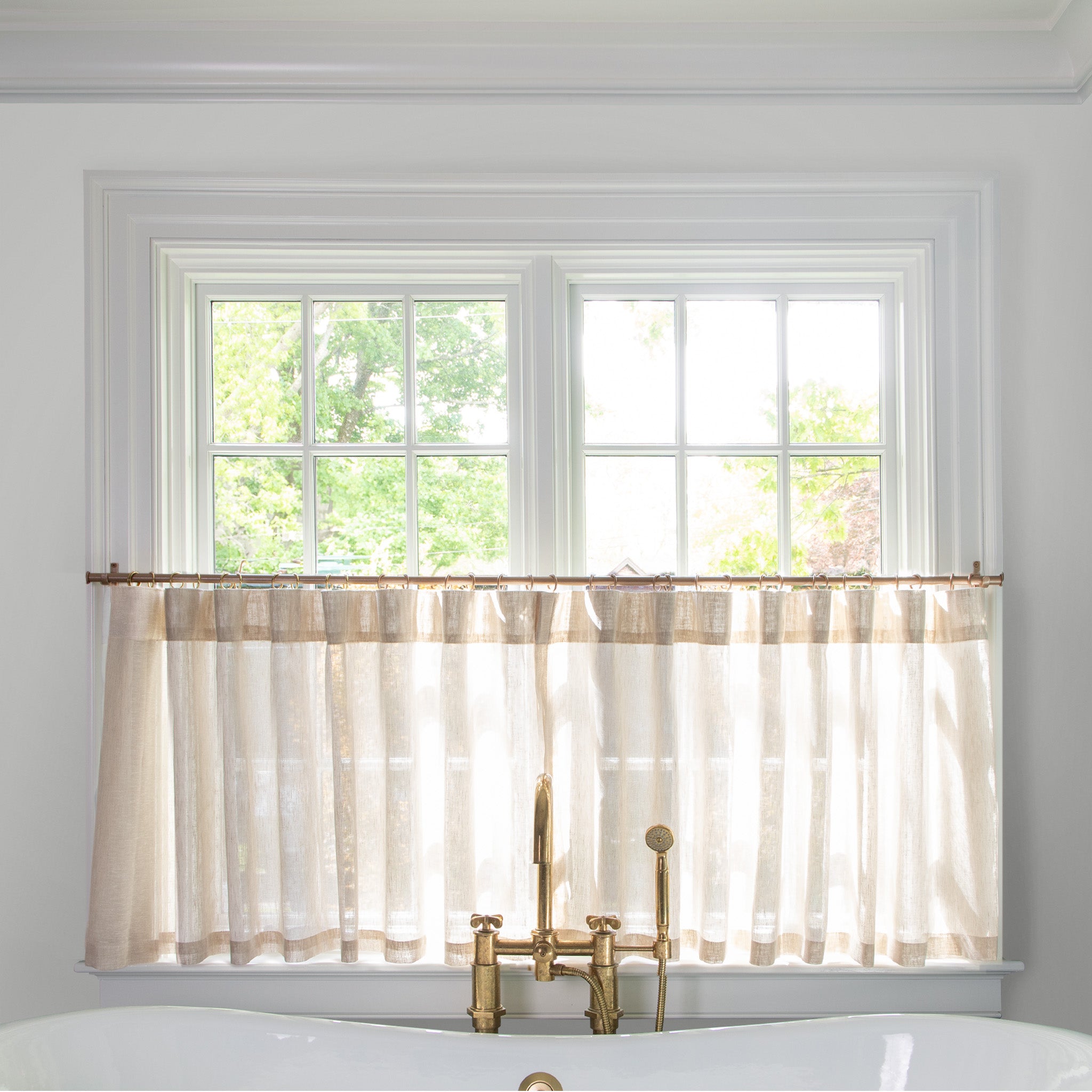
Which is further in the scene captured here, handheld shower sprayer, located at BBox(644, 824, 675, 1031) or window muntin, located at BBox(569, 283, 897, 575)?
window muntin, located at BBox(569, 283, 897, 575)

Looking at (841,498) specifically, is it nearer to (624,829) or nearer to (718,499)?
(718,499)

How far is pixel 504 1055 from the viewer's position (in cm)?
142

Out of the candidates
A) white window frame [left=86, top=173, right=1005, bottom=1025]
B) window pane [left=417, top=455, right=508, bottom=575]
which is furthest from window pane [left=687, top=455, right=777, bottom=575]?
window pane [left=417, top=455, right=508, bottom=575]

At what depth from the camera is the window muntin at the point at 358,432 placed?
5.85 ft

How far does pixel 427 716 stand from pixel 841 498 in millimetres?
1010

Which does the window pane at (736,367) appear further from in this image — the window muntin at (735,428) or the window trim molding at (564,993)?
the window trim molding at (564,993)

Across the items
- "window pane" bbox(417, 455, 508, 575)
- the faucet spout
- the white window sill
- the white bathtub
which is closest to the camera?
the white bathtub

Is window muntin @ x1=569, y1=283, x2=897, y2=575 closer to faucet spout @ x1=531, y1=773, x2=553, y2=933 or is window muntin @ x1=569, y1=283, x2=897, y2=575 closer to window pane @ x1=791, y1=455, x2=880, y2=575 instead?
window pane @ x1=791, y1=455, x2=880, y2=575

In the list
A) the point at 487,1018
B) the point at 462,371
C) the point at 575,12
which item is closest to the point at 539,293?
the point at 462,371

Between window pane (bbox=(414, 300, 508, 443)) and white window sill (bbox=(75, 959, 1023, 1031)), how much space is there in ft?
3.65

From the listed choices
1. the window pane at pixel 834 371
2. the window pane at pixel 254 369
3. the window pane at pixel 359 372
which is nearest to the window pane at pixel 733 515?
the window pane at pixel 834 371

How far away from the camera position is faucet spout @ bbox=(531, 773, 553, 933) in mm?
1503

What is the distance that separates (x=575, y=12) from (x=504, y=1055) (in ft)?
6.44

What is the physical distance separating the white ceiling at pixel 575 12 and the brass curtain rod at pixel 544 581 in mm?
1105
